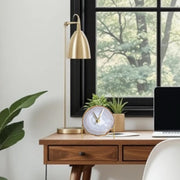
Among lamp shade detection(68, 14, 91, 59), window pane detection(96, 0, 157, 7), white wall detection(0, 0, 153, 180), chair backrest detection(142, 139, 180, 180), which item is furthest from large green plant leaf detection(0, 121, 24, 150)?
chair backrest detection(142, 139, 180, 180)

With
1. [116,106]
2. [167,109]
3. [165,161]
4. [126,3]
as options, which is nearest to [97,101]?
[116,106]

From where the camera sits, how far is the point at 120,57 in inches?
121

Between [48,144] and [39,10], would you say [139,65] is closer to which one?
Result: [39,10]

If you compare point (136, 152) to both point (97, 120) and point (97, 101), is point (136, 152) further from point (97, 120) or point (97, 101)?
point (97, 101)

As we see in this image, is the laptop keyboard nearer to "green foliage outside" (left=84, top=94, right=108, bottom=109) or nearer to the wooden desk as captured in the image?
the wooden desk

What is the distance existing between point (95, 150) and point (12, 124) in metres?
0.64

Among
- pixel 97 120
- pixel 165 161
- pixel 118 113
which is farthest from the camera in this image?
pixel 118 113

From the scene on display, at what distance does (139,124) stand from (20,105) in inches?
29.1

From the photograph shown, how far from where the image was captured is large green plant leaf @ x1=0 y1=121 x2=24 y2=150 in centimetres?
272

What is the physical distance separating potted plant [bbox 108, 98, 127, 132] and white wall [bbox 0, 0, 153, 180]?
10.2 inches

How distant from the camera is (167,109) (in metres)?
2.69

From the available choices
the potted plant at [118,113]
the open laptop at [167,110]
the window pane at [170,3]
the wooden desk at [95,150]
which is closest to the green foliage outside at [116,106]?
the potted plant at [118,113]

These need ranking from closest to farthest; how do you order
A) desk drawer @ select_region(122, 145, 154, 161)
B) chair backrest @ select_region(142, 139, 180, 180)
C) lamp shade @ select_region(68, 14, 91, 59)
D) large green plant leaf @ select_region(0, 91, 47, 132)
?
chair backrest @ select_region(142, 139, 180, 180) < desk drawer @ select_region(122, 145, 154, 161) < large green plant leaf @ select_region(0, 91, 47, 132) < lamp shade @ select_region(68, 14, 91, 59)

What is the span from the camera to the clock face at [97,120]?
2.57 meters
